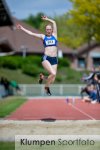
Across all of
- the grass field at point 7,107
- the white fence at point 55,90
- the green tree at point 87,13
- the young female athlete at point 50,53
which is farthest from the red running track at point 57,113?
the green tree at point 87,13

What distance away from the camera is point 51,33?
12.6 meters

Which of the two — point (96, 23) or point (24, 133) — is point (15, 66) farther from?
point (24, 133)

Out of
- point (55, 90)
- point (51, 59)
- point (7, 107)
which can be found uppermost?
point (51, 59)

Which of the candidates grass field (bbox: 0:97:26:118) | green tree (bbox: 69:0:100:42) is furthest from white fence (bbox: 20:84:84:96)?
grass field (bbox: 0:97:26:118)

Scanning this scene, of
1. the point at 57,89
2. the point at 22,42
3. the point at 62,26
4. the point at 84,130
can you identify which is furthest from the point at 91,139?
the point at 62,26

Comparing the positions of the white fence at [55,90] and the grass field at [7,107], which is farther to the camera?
the white fence at [55,90]

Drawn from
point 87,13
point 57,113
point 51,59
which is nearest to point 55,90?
point 87,13

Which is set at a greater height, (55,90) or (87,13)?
(87,13)

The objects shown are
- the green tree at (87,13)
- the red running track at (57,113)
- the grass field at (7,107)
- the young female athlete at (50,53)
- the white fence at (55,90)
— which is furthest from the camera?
the green tree at (87,13)

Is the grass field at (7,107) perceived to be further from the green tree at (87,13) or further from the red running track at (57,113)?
the green tree at (87,13)

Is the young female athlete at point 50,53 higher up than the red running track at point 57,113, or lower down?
higher up

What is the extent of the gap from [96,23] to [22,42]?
1810 cm

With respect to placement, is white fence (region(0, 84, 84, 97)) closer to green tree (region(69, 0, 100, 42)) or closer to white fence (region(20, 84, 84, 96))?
white fence (region(20, 84, 84, 96))

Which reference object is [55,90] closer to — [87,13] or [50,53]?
[87,13]
